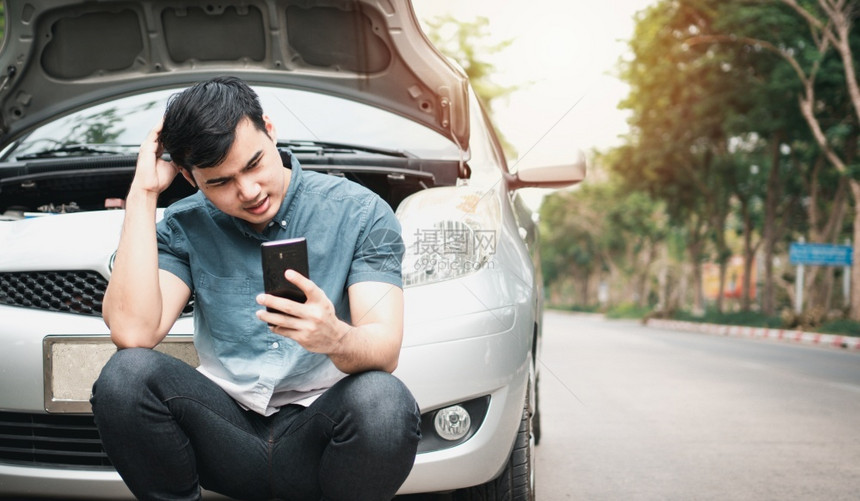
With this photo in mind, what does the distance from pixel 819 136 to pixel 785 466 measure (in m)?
15.4

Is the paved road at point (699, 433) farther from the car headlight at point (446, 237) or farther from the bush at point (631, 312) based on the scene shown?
the bush at point (631, 312)

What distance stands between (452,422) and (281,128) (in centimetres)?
148

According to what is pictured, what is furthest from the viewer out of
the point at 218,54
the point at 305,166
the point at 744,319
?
the point at 744,319

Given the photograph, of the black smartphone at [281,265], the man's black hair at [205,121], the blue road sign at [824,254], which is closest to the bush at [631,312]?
the blue road sign at [824,254]

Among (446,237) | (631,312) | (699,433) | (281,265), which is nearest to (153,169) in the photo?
(281,265)

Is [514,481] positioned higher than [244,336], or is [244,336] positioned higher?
[244,336]

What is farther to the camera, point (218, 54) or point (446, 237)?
point (218, 54)

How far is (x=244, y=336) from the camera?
219cm

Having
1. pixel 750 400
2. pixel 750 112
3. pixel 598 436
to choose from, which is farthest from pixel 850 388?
pixel 750 112

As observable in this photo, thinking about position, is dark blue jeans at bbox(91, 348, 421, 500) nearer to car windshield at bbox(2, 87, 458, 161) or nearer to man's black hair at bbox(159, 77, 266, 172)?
man's black hair at bbox(159, 77, 266, 172)

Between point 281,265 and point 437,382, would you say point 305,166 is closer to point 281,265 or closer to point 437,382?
point 437,382

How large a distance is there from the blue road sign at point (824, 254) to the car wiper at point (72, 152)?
795 inches

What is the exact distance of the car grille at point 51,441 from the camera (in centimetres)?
262

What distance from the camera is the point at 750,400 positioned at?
283 inches
